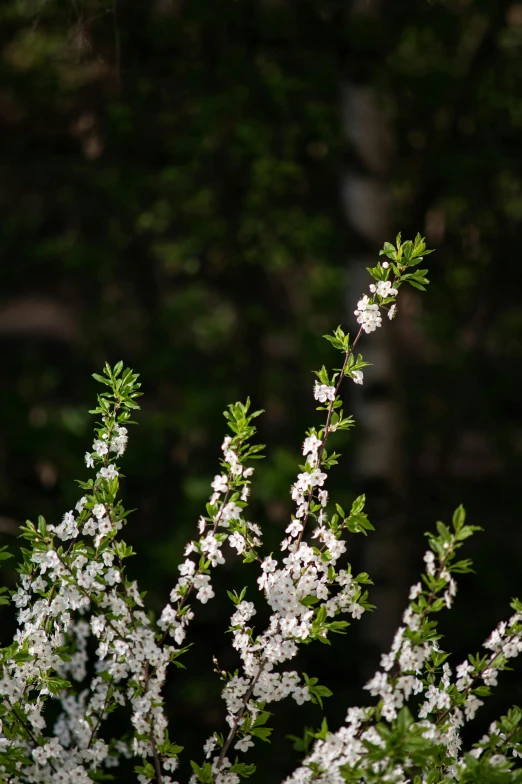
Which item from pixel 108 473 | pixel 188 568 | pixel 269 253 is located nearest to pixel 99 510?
pixel 108 473

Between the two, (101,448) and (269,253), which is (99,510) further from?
(269,253)

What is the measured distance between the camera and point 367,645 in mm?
4777

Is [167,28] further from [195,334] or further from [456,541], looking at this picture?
[456,541]

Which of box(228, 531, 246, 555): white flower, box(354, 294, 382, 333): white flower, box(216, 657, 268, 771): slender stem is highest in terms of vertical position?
box(354, 294, 382, 333): white flower

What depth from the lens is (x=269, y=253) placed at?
4.85 m

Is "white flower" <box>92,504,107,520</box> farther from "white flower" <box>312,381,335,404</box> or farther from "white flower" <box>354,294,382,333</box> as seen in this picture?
"white flower" <box>354,294,382,333</box>

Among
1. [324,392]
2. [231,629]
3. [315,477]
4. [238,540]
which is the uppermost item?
[324,392]

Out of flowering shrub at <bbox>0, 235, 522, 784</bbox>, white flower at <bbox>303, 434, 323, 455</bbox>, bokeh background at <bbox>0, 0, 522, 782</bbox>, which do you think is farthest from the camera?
bokeh background at <bbox>0, 0, 522, 782</bbox>

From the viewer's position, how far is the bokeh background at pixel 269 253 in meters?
4.58

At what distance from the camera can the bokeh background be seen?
4582 millimetres

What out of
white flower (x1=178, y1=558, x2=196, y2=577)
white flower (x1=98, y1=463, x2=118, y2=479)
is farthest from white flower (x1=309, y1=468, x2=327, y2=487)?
white flower (x1=98, y1=463, x2=118, y2=479)

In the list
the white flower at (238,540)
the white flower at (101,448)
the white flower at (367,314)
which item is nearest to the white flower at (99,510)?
the white flower at (101,448)

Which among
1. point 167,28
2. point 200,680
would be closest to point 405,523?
point 200,680

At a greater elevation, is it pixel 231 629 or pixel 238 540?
pixel 238 540
